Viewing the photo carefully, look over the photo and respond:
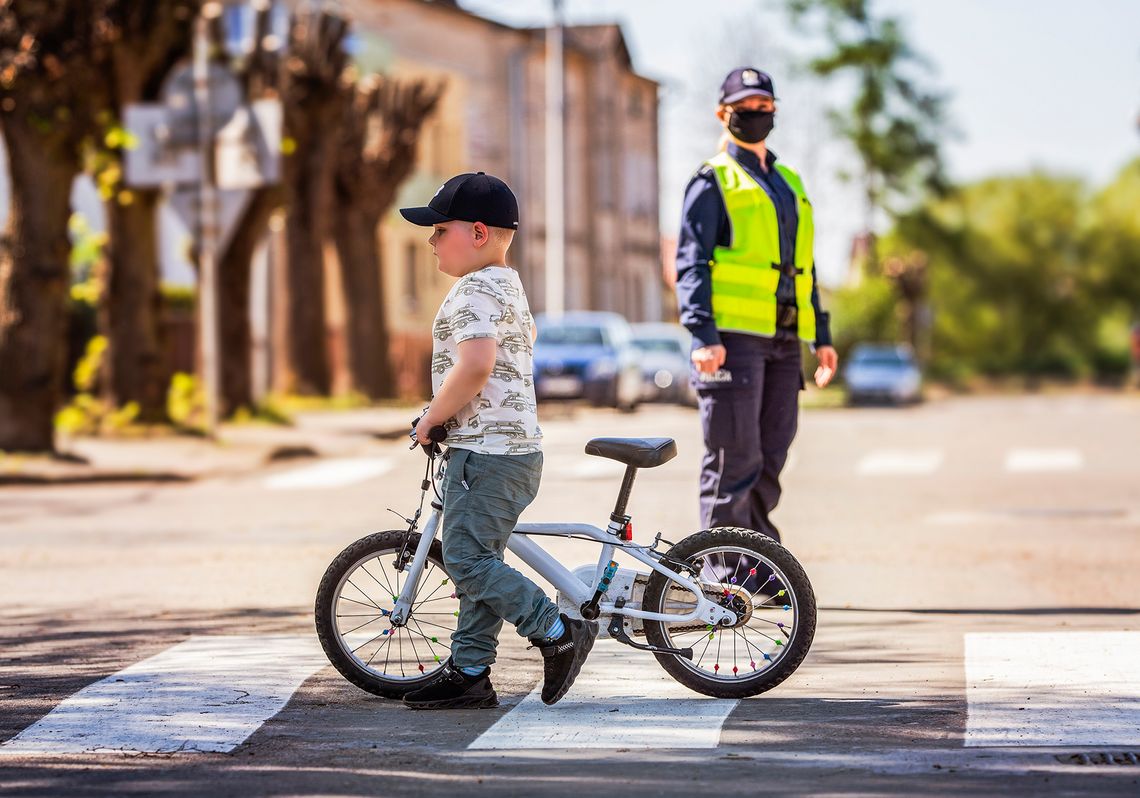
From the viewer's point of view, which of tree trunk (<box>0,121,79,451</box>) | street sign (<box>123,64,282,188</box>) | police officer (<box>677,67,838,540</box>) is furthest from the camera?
street sign (<box>123,64,282,188</box>)

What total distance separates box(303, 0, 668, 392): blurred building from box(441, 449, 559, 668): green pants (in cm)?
3835

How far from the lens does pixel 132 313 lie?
79.3 ft

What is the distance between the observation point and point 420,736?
250 inches

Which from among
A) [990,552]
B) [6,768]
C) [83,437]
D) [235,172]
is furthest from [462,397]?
[83,437]

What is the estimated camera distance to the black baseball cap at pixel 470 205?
679cm

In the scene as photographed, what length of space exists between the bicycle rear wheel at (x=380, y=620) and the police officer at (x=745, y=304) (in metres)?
1.89

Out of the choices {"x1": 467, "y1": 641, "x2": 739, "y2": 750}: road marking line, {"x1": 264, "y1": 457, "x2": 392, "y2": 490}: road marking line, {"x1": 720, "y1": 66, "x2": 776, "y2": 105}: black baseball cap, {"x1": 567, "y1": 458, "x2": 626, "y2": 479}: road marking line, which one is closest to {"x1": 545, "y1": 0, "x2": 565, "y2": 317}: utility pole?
{"x1": 264, "y1": 457, "x2": 392, "y2": 490}: road marking line

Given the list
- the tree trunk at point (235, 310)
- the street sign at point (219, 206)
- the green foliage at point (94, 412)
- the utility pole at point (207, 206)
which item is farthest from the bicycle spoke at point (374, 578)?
the tree trunk at point (235, 310)

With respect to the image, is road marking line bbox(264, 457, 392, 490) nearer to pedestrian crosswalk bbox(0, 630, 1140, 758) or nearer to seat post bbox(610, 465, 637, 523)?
pedestrian crosswalk bbox(0, 630, 1140, 758)

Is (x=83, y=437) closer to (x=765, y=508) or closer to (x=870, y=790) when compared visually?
(x=765, y=508)

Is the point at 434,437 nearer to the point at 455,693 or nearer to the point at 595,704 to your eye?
the point at 455,693

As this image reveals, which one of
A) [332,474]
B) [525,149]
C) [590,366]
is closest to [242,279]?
[332,474]

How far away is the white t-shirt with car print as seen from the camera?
673cm

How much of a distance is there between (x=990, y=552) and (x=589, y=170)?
51523 millimetres
